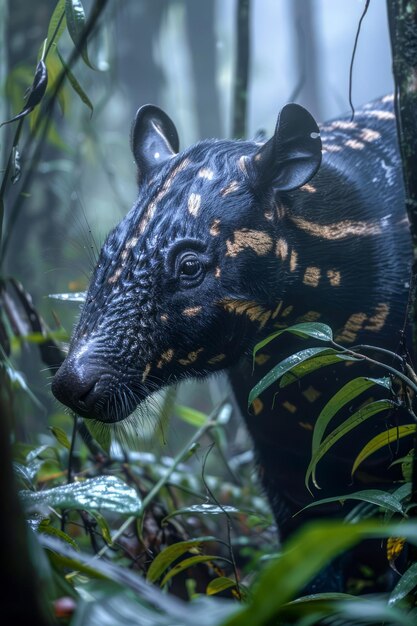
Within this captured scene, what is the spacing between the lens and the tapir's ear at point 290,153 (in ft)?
8.45

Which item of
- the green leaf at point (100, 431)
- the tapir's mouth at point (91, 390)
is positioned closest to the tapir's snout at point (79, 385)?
the tapir's mouth at point (91, 390)

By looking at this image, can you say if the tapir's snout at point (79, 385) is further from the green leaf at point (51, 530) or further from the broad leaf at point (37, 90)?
the broad leaf at point (37, 90)

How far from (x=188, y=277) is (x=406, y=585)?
1.16 meters

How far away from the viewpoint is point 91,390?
7.69 feet

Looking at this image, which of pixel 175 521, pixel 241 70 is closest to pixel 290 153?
pixel 175 521

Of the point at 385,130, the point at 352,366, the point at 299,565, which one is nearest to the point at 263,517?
the point at 352,366

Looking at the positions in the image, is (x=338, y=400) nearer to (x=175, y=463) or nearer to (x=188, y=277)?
(x=188, y=277)

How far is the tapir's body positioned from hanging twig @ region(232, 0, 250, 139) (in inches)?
49.7

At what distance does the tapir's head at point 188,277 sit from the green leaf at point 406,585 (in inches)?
39.7

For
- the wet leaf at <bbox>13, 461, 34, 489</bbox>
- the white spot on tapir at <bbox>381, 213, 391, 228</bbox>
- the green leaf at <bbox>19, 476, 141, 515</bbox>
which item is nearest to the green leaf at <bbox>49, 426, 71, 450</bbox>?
the wet leaf at <bbox>13, 461, 34, 489</bbox>

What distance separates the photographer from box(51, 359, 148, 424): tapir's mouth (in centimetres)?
232

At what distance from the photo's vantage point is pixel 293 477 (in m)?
3.10

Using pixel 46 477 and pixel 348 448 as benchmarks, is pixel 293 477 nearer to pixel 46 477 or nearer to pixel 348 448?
pixel 348 448

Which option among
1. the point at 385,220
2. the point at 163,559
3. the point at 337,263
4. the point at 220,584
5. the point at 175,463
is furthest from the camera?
the point at 175,463
